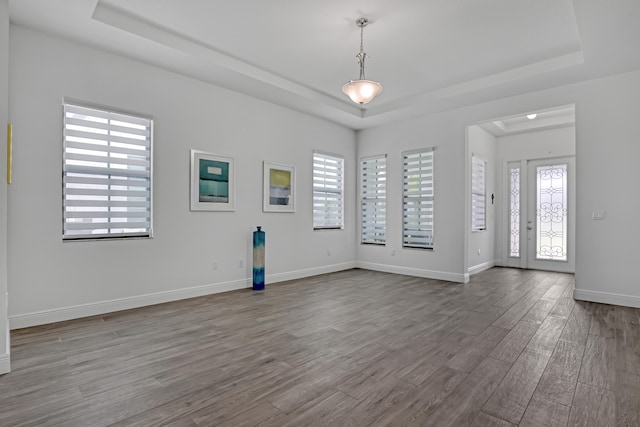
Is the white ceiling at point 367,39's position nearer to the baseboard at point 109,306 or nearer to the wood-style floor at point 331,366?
the baseboard at point 109,306

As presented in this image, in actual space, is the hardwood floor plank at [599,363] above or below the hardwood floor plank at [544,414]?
above

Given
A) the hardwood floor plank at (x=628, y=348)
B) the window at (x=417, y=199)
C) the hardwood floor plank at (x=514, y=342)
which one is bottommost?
the hardwood floor plank at (x=514, y=342)

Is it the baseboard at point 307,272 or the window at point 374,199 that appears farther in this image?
the window at point 374,199

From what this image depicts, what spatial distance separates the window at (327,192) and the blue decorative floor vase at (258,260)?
1416 mm

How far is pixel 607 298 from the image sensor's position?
4.41 metres

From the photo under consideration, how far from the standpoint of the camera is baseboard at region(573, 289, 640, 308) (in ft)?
13.9

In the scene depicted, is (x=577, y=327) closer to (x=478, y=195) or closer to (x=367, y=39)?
(x=367, y=39)

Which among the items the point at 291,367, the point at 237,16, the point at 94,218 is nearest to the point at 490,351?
the point at 291,367

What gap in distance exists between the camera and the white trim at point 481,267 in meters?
6.72

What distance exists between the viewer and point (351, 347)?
9.68ft

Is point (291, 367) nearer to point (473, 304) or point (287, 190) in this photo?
point (473, 304)

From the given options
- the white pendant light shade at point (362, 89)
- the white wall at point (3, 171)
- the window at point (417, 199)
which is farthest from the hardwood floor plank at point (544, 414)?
the window at point (417, 199)

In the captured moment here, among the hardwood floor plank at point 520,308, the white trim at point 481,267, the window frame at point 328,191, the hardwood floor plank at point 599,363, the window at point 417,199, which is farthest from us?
the white trim at point 481,267

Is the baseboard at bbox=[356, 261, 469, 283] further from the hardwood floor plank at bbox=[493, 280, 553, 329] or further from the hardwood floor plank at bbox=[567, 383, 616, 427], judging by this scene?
the hardwood floor plank at bbox=[567, 383, 616, 427]
